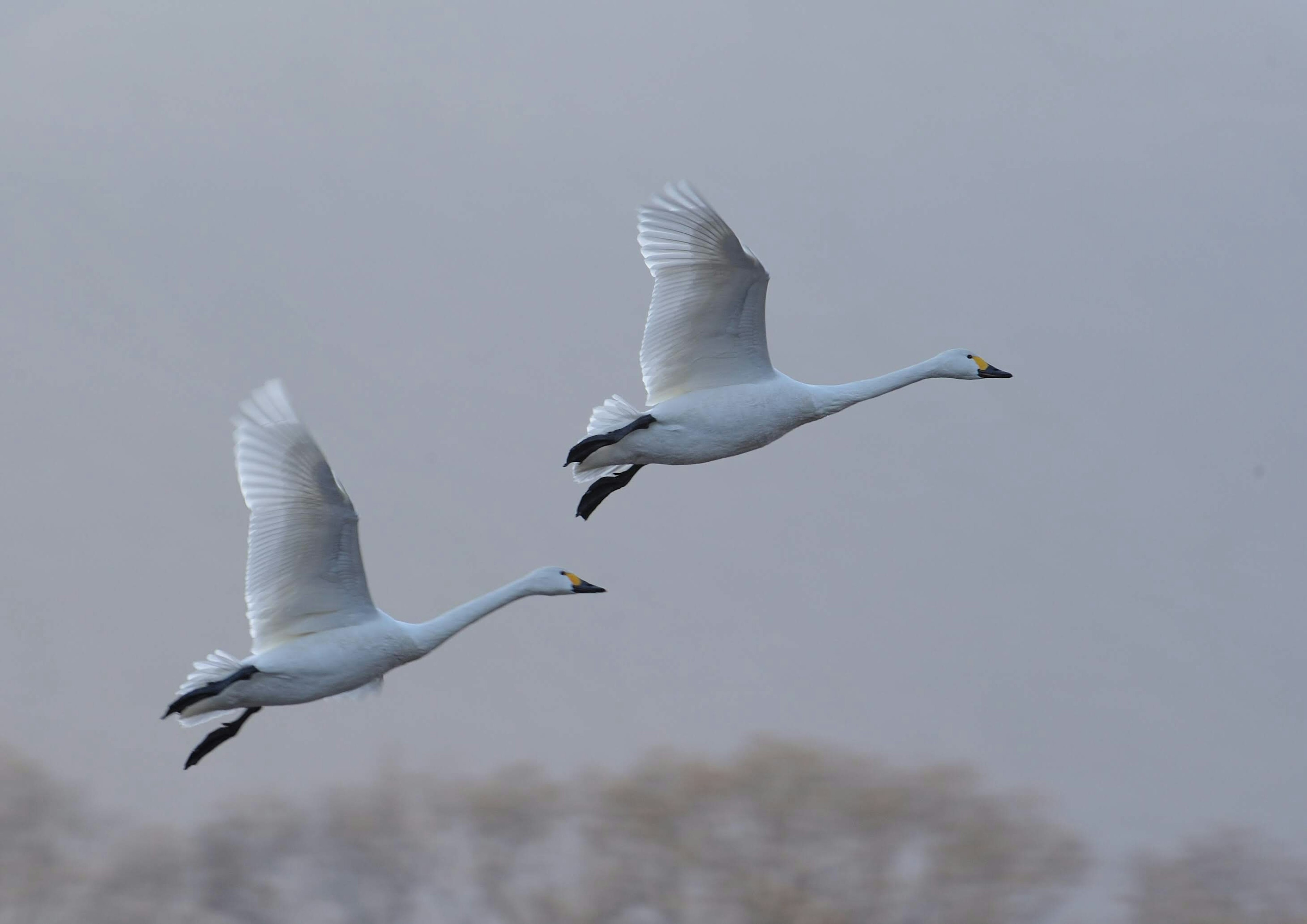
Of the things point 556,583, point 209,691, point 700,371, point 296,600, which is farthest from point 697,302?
point 209,691

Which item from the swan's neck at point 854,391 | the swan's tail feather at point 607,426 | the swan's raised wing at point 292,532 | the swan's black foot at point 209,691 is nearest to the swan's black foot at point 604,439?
the swan's tail feather at point 607,426

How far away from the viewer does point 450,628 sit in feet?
36.4

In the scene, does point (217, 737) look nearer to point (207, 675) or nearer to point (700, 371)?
point (207, 675)

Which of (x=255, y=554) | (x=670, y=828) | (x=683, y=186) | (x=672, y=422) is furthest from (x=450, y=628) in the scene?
(x=670, y=828)

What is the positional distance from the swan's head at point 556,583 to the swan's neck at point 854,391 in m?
2.10

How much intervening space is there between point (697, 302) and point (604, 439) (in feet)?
3.90

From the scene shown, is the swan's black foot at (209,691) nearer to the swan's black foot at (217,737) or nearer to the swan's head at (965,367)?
the swan's black foot at (217,737)

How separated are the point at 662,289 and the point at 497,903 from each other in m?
7.59

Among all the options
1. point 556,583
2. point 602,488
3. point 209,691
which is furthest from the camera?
point 602,488

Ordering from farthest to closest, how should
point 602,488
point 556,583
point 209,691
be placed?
point 602,488
point 556,583
point 209,691

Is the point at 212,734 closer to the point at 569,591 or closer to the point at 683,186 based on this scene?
the point at 569,591

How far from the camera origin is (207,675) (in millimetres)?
11078

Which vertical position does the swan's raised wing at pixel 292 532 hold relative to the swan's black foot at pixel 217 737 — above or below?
above

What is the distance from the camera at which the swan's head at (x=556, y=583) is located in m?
11.8
